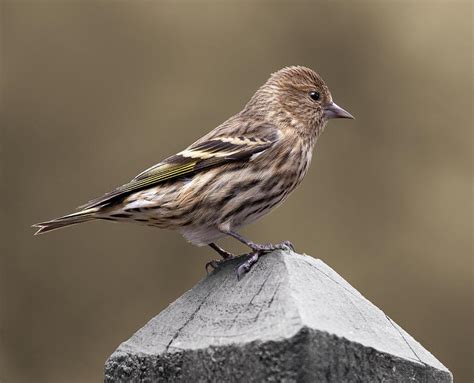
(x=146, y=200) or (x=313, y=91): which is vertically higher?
(x=313, y=91)

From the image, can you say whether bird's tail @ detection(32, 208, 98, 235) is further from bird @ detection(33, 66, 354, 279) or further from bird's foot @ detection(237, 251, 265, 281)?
bird's foot @ detection(237, 251, 265, 281)

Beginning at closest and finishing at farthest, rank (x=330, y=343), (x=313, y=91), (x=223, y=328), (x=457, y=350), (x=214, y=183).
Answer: (x=330, y=343) → (x=223, y=328) → (x=214, y=183) → (x=313, y=91) → (x=457, y=350)

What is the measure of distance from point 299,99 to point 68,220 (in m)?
1.82

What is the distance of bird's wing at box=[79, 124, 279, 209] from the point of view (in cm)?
452

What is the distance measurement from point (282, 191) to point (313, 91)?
1.20 meters

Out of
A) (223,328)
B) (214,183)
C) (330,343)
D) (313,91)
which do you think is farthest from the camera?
(313,91)

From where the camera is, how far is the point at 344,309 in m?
2.71

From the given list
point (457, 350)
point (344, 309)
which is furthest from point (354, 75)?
point (344, 309)

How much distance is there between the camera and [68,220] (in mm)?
4449

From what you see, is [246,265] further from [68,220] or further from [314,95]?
[314,95]

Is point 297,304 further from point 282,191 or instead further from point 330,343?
point 282,191

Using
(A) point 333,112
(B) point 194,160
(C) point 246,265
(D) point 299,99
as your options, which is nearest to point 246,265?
(C) point 246,265

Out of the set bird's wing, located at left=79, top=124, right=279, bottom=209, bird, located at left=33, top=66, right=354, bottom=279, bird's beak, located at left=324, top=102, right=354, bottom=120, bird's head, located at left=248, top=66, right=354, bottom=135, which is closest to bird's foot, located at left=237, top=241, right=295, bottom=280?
bird, located at left=33, top=66, right=354, bottom=279

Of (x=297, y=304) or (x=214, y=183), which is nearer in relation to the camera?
(x=297, y=304)
